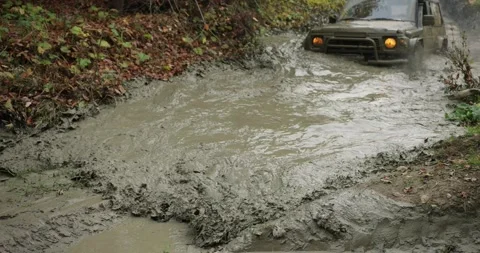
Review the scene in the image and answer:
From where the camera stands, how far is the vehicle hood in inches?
370

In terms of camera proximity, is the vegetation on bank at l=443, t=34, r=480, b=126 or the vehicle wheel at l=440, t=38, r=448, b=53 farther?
the vehicle wheel at l=440, t=38, r=448, b=53

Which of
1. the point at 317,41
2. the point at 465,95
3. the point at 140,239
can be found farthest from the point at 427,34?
the point at 140,239

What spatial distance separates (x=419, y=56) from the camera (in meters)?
9.95

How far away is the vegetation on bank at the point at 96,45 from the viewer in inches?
274

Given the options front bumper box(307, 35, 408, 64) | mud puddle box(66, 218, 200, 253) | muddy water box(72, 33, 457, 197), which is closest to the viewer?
mud puddle box(66, 218, 200, 253)

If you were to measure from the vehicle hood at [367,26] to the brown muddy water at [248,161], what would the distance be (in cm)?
75

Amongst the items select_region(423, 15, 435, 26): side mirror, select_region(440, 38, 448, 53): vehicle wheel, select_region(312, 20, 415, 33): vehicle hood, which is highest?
select_region(423, 15, 435, 26): side mirror

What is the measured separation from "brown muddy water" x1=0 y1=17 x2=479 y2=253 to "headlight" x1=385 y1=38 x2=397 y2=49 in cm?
47

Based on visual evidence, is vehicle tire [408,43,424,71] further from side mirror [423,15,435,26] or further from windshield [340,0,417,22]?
windshield [340,0,417,22]

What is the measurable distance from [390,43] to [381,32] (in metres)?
0.28

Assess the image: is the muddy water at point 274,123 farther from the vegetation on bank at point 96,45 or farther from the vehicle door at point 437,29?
the vehicle door at point 437,29

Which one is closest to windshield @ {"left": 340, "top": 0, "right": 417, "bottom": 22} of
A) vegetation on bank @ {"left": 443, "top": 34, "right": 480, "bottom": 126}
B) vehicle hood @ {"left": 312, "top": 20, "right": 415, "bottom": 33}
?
vehicle hood @ {"left": 312, "top": 20, "right": 415, "bottom": 33}

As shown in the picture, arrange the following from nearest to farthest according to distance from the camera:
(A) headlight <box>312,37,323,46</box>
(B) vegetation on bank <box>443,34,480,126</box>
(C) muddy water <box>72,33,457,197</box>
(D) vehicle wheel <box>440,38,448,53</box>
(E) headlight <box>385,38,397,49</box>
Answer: (C) muddy water <box>72,33,457,197</box> → (B) vegetation on bank <box>443,34,480,126</box> → (E) headlight <box>385,38,397,49</box> → (A) headlight <box>312,37,323,46</box> → (D) vehicle wheel <box>440,38,448,53</box>

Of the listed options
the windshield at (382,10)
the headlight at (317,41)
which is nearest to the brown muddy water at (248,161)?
the headlight at (317,41)
